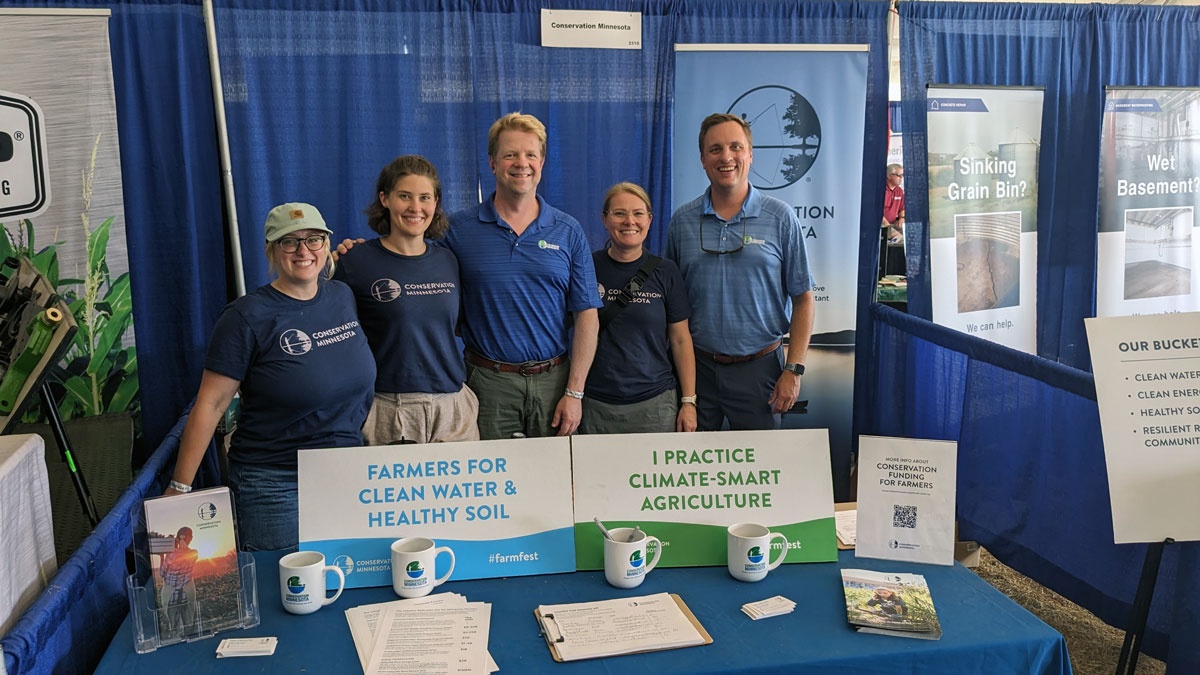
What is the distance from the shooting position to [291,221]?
6.53 ft

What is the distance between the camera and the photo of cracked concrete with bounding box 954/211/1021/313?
13.2ft

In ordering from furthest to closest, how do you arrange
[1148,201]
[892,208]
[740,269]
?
[892,208], [1148,201], [740,269]

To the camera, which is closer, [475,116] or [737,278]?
[737,278]

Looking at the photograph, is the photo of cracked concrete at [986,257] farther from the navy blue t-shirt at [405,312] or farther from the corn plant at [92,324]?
the corn plant at [92,324]

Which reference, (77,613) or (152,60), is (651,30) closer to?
(152,60)

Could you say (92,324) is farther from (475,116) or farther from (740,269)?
(740,269)

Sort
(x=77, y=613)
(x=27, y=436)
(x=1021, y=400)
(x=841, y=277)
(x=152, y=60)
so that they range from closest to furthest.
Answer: (x=77, y=613) → (x=27, y=436) → (x=1021, y=400) → (x=152, y=60) → (x=841, y=277)

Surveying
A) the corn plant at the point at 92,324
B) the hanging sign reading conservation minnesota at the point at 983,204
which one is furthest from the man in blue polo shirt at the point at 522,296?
the hanging sign reading conservation minnesota at the point at 983,204

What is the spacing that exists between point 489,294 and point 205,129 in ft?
5.37

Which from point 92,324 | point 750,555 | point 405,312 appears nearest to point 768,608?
point 750,555

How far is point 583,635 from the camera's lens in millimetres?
1370

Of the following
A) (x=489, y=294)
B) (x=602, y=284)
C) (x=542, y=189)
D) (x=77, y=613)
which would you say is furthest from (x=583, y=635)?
(x=542, y=189)

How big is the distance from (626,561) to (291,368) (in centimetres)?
92

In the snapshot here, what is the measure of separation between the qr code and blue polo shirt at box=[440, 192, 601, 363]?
3.97 feet
